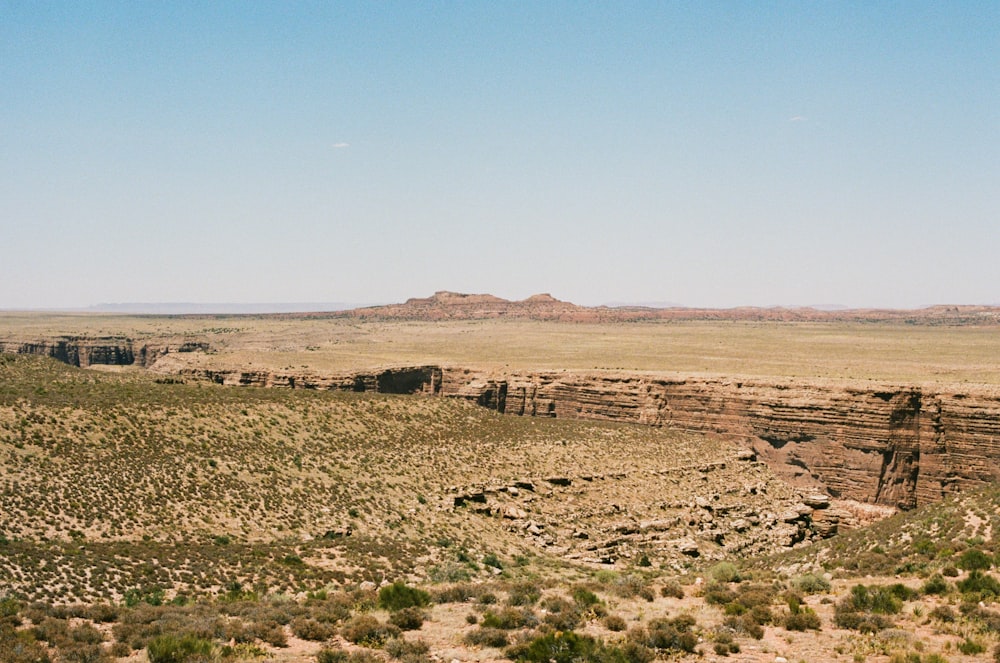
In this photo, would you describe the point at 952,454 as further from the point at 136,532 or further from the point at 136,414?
the point at 136,414

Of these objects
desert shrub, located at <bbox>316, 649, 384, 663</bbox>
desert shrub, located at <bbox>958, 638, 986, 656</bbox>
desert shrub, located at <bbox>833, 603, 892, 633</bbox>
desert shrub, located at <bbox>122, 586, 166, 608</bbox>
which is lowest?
desert shrub, located at <bbox>122, 586, 166, 608</bbox>

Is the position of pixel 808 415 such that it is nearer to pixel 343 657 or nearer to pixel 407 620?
pixel 407 620

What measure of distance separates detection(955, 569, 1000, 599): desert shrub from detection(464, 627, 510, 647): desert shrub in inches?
412

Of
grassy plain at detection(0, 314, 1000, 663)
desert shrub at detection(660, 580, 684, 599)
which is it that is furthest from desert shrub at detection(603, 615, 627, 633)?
desert shrub at detection(660, 580, 684, 599)

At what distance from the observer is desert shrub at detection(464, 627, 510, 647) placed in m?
14.0

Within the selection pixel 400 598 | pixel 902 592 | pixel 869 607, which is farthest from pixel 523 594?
pixel 902 592

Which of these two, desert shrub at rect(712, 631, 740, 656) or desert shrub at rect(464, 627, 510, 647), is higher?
desert shrub at rect(712, 631, 740, 656)

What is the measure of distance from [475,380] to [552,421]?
9161 millimetres

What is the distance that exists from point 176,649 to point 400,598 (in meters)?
5.19

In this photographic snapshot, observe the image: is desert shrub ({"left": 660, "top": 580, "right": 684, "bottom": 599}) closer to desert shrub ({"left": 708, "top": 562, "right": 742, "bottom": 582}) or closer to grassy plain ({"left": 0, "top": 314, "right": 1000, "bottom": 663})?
grassy plain ({"left": 0, "top": 314, "right": 1000, "bottom": 663})

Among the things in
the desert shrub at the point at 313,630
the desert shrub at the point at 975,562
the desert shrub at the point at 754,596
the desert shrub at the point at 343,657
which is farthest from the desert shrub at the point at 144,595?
the desert shrub at the point at 975,562

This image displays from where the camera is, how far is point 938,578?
57.0 feet

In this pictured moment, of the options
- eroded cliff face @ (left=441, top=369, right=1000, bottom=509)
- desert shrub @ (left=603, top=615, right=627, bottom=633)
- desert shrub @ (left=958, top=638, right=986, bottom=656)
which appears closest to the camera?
desert shrub @ (left=958, top=638, right=986, bottom=656)

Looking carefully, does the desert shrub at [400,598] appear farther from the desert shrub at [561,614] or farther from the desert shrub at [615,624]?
the desert shrub at [615,624]
